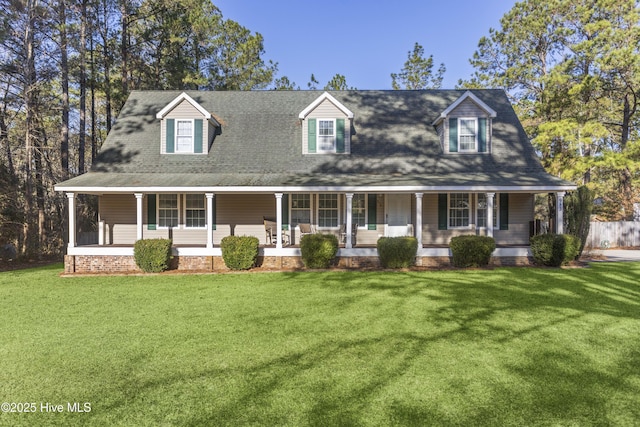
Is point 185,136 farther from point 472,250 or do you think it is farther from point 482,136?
point 482,136

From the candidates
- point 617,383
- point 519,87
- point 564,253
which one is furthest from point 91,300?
point 519,87

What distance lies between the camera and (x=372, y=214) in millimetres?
14297

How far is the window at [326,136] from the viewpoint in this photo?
579 inches

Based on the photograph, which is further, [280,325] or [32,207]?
[32,207]

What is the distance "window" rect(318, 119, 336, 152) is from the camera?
1472 centimetres

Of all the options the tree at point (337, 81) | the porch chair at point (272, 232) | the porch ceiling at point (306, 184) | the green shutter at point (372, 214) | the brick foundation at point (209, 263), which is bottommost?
the brick foundation at point (209, 263)

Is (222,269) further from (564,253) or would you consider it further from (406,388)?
(564,253)

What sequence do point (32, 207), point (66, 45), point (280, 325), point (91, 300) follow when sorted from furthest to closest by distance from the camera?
point (66, 45)
point (32, 207)
point (91, 300)
point (280, 325)

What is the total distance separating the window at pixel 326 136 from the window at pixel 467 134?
5.00 metres

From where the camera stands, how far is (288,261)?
12.4 m

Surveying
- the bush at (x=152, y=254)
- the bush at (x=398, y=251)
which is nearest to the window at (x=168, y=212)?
the bush at (x=152, y=254)

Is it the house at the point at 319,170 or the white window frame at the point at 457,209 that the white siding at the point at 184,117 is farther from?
the white window frame at the point at 457,209

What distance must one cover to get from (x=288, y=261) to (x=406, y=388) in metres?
8.59

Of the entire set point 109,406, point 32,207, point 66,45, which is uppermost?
point 66,45
